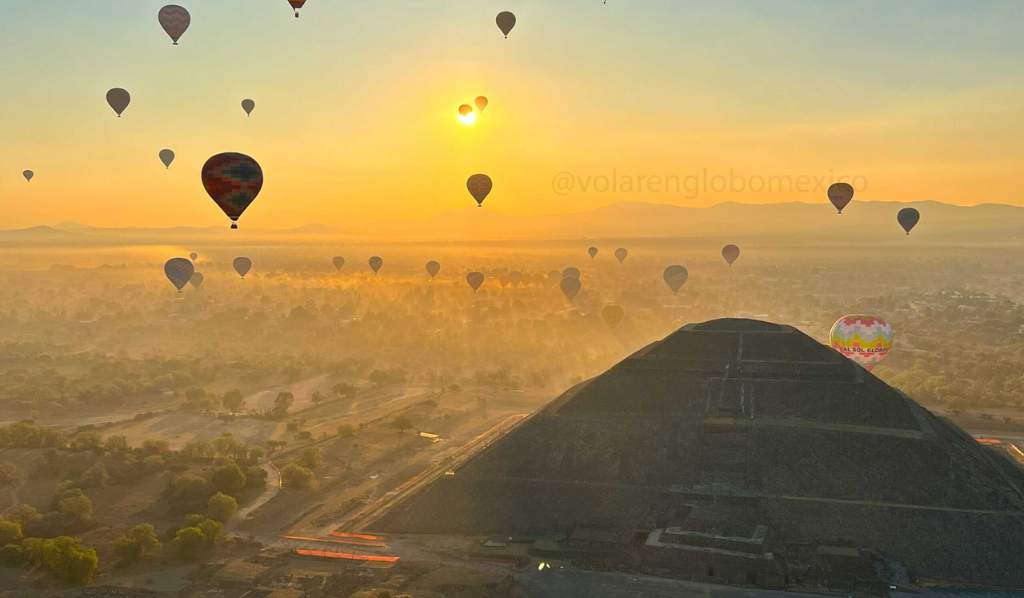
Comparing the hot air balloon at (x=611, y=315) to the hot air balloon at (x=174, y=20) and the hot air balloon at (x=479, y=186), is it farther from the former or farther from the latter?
the hot air balloon at (x=174, y=20)

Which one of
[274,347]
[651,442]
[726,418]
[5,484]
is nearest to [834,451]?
[726,418]

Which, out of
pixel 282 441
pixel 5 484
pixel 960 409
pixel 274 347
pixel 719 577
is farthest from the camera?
pixel 274 347

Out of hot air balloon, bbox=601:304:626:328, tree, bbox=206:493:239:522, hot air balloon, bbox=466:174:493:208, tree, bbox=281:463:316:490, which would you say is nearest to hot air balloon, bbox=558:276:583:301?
hot air balloon, bbox=601:304:626:328

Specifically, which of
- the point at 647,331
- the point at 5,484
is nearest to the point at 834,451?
the point at 5,484

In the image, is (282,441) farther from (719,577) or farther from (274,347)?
(274,347)

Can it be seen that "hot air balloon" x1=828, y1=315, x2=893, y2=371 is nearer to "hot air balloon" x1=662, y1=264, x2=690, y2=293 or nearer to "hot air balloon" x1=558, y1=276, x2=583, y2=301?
"hot air balloon" x1=662, y1=264, x2=690, y2=293

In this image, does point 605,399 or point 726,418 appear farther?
point 605,399

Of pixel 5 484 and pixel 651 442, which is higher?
pixel 651 442

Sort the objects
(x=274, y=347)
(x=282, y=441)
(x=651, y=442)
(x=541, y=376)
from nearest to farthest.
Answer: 1. (x=651, y=442)
2. (x=282, y=441)
3. (x=541, y=376)
4. (x=274, y=347)
